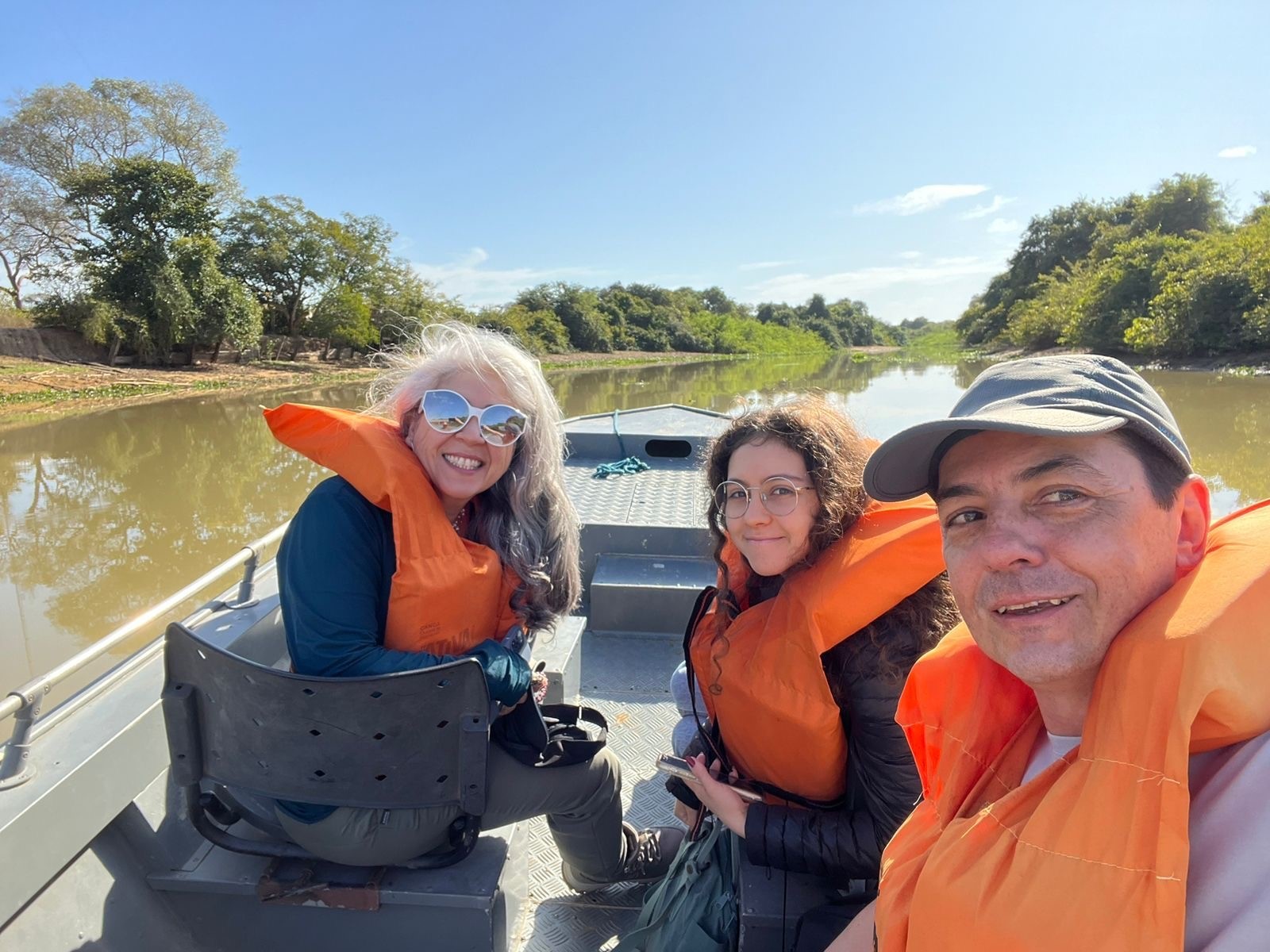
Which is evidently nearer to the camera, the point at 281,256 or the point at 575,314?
the point at 281,256

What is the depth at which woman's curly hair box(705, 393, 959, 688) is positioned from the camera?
4.17 feet

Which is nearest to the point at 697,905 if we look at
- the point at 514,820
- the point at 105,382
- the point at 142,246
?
the point at 514,820

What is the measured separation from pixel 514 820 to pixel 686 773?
1.18 feet

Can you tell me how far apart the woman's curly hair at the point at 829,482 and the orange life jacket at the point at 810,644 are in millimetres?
33

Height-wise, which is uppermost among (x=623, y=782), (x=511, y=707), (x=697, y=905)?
(x=511, y=707)

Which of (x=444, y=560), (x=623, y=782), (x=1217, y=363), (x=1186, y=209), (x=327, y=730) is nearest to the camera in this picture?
(x=327, y=730)

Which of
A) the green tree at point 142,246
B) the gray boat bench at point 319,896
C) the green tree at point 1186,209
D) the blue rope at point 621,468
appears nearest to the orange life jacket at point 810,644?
the gray boat bench at point 319,896

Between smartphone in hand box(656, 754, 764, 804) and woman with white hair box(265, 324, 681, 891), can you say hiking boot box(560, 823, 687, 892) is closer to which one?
woman with white hair box(265, 324, 681, 891)

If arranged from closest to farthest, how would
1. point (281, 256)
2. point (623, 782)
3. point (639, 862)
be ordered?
point (639, 862) → point (623, 782) → point (281, 256)

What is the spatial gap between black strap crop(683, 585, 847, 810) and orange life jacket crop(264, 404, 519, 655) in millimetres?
457

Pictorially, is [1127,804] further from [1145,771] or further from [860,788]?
[860,788]

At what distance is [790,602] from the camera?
1299mm

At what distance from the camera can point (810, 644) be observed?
1.23m

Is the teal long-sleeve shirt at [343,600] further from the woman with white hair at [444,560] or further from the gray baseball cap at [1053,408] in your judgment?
the gray baseball cap at [1053,408]
